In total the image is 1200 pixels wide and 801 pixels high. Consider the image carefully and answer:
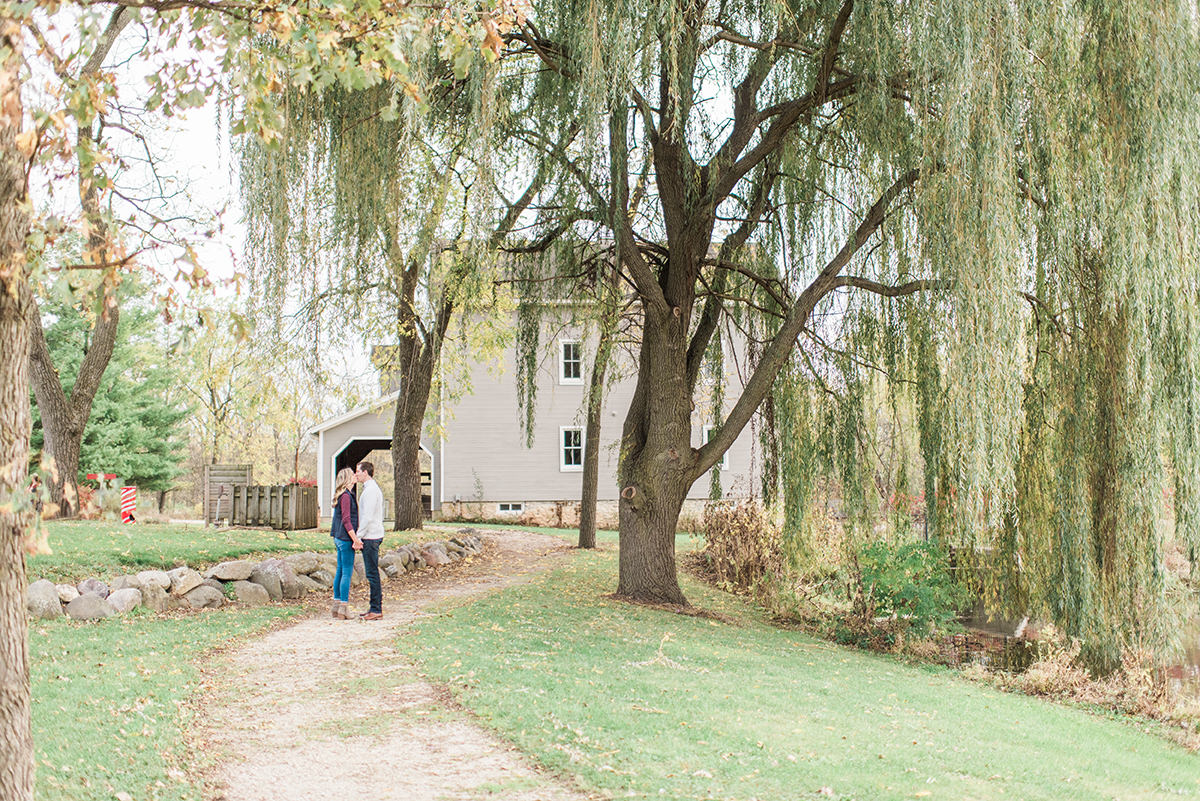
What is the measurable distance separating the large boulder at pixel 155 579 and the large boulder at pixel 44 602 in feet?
3.07

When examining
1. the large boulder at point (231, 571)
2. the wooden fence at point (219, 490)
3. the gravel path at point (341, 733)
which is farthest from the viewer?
the wooden fence at point (219, 490)

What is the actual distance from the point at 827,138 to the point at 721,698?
6671mm

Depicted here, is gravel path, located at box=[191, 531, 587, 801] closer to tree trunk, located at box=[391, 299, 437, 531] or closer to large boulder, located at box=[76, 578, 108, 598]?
large boulder, located at box=[76, 578, 108, 598]

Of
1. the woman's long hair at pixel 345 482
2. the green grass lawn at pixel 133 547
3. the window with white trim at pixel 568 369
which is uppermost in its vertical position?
the window with white trim at pixel 568 369

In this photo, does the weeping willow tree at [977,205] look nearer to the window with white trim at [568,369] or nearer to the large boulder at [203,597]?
the large boulder at [203,597]

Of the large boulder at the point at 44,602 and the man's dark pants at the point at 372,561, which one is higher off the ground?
the man's dark pants at the point at 372,561

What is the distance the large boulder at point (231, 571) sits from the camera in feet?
35.2

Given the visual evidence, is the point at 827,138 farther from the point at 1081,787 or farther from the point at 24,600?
the point at 24,600

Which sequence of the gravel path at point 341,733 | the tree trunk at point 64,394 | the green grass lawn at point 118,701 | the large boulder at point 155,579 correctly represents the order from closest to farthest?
the green grass lawn at point 118,701 < the gravel path at point 341,733 < the large boulder at point 155,579 < the tree trunk at point 64,394

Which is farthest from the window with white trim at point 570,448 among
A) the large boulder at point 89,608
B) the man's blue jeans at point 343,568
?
the large boulder at point 89,608

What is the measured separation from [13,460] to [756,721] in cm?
489

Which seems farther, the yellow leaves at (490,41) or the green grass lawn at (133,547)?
the green grass lawn at (133,547)

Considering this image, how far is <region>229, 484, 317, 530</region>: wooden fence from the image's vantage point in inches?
806

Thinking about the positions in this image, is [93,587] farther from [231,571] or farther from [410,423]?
[410,423]
